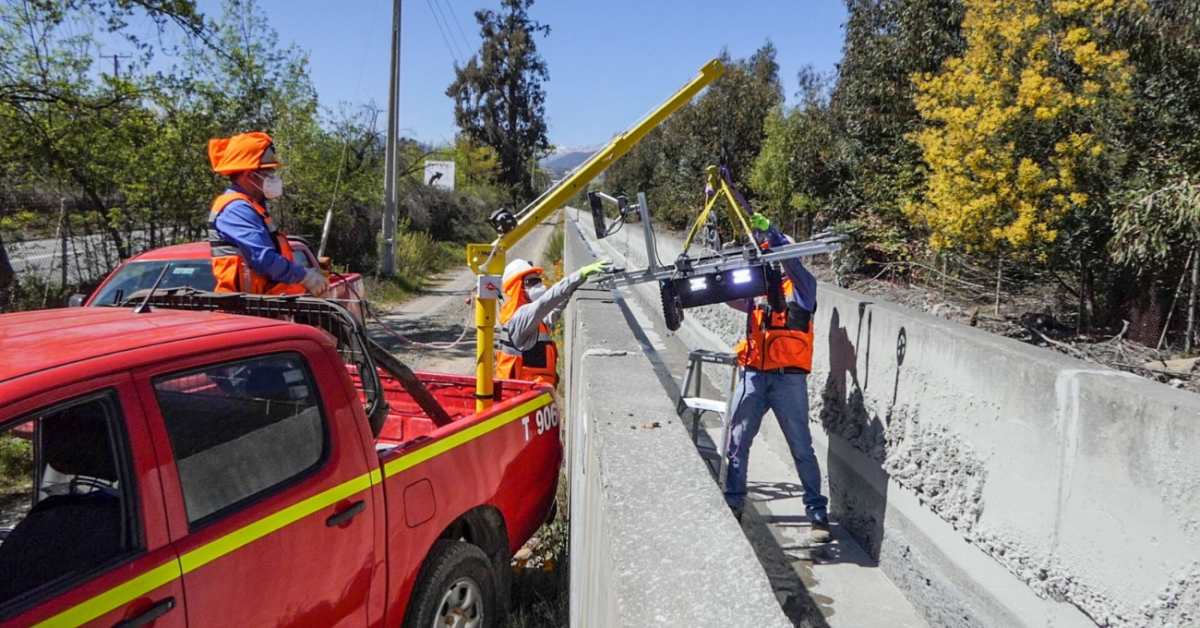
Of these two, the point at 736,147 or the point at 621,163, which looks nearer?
the point at 736,147

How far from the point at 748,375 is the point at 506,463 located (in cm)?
194

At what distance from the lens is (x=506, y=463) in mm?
3881

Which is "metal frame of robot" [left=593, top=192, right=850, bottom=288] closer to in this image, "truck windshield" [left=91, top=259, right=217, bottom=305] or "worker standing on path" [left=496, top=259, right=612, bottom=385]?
"worker standing on path" [left=496, top=259, right=612, bottom=385]

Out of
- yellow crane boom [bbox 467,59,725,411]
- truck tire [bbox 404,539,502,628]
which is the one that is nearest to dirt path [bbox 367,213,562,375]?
yellow crane boom [bbox 467,59,725,411]

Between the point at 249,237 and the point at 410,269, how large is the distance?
64.1ft

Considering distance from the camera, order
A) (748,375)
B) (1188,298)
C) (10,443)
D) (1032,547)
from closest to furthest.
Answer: (1032,547) → (10,443) → (748,375) → (1188,298)

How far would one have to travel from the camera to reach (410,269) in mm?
23500

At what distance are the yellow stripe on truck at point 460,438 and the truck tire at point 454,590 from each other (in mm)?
461

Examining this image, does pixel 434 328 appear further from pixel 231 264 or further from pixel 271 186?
pixel 231 264

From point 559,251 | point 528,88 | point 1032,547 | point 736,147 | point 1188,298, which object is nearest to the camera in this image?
point 1032,547

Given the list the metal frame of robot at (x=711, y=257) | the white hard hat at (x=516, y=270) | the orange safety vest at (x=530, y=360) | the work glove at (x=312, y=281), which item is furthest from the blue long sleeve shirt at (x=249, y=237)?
the metal frame of robot at (x=711, y=257)

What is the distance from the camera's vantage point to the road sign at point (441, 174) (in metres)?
41.9

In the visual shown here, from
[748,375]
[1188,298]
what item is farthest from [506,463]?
[1188,298]

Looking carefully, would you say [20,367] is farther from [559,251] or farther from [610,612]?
[559,251]
